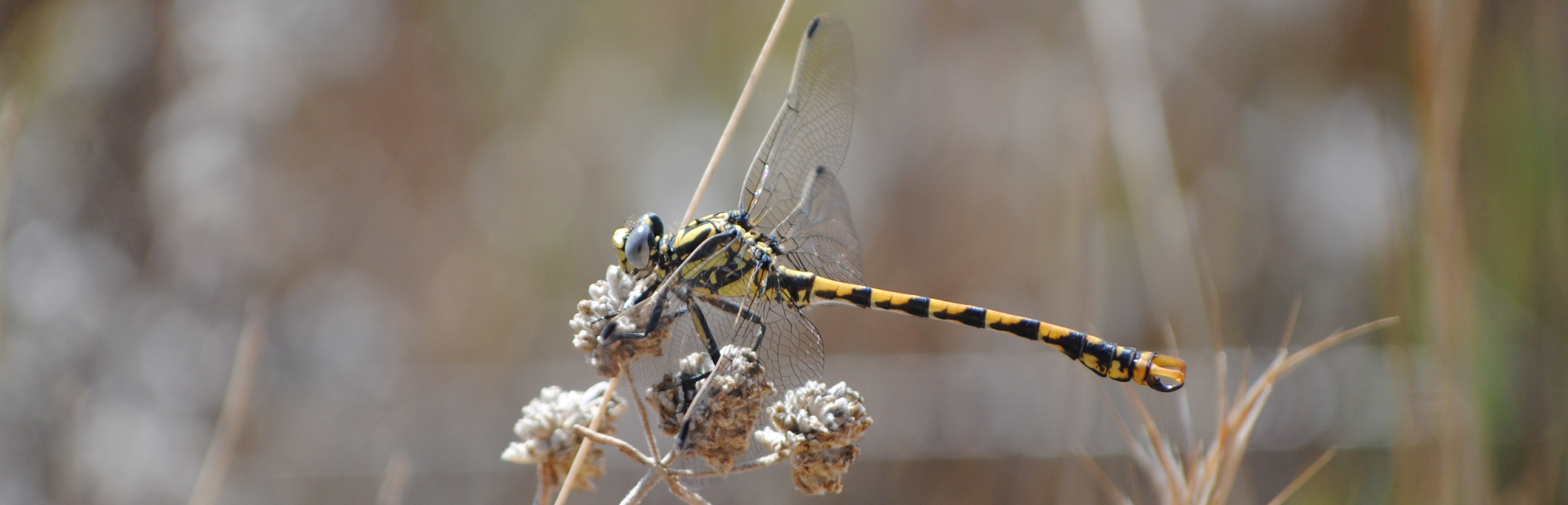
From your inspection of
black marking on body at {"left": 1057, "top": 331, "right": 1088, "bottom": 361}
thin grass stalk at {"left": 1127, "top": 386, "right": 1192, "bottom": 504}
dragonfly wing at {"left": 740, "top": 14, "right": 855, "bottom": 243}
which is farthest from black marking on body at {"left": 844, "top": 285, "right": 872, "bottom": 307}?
thin grass stalk at {"left": 1127, "top": 386, "right": 1192, "bottom": 504}

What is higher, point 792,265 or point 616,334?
point 792,265

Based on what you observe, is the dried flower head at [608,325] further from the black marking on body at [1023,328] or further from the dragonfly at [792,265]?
the black marking on body at [1023,328]

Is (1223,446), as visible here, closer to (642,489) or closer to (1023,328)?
(1023,328)

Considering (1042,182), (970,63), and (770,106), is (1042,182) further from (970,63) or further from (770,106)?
(770,106)

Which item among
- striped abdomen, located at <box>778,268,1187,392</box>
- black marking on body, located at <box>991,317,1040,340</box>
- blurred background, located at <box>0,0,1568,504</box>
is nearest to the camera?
striped abdomen, located at <box>778,268,1187,392</box>

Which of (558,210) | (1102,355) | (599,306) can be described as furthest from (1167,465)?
(558,210)

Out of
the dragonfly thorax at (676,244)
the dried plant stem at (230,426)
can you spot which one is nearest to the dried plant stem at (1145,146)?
the dragonfly thorax at (676,244)

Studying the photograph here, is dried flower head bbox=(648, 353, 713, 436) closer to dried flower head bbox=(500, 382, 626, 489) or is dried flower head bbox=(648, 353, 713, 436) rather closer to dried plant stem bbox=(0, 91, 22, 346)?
dried flower head bbox=(500, 382, 626, 489)
